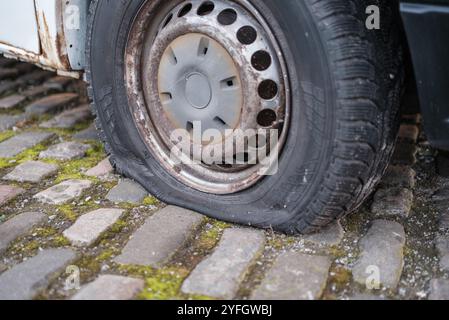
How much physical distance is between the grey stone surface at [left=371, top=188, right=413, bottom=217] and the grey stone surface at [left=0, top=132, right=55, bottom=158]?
1.69 metres

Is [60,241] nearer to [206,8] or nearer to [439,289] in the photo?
[206,8]

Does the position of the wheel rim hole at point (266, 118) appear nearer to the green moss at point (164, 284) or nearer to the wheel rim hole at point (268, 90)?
the wheel rim hole at point (268, 90)

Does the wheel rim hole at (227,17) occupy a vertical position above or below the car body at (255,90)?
above

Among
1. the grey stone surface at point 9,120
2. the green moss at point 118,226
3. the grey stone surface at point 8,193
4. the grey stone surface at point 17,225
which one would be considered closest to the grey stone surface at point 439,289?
the green moss at point 118,226

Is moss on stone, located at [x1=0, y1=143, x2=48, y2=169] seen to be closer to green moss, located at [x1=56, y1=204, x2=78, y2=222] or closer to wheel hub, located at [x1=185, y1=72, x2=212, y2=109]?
green moss, located at [x1=56, y1=204, x2=78, y2=222]

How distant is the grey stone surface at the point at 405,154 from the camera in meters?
2.79

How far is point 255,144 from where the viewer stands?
2.22 metres

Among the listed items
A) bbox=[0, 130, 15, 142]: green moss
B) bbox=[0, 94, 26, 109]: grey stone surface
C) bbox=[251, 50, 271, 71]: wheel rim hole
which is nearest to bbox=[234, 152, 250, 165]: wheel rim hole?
bbox=[251, 50, 271, 71]: wheel rim hole

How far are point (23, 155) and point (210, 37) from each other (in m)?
1.27

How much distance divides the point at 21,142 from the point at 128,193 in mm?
898

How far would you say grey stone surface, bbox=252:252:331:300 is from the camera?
1857 millimetres

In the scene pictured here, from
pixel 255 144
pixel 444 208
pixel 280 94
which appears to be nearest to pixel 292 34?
pixel 280 94

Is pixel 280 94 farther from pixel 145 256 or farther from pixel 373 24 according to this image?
pixel 145 256

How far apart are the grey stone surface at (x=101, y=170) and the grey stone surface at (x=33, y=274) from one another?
660mm
